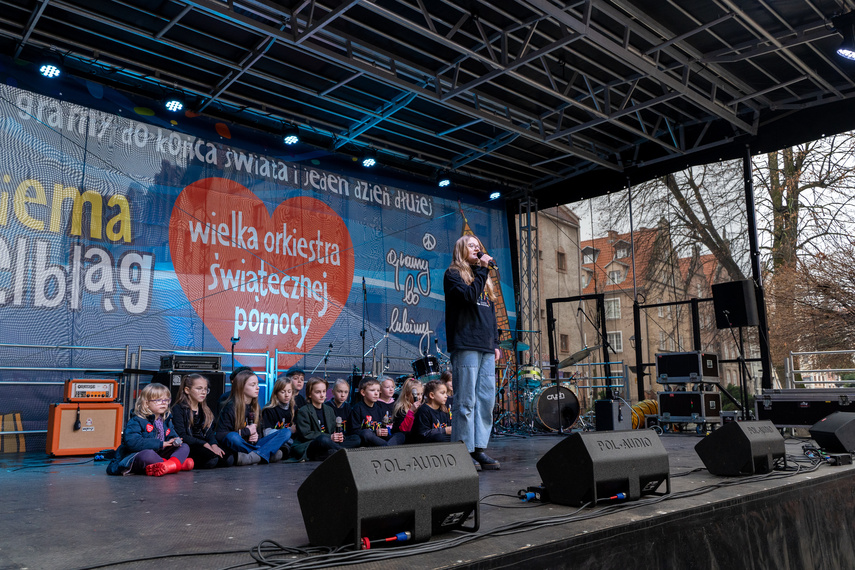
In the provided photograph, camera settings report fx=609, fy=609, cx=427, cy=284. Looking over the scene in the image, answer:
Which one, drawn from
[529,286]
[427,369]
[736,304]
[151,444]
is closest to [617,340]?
[529,286]

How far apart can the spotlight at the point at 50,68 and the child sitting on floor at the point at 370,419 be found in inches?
180

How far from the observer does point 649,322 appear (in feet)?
30.2

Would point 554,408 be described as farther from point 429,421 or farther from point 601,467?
point 601,467

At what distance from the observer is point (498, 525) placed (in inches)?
74.6

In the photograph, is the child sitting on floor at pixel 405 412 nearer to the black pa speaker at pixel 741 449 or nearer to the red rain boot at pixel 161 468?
the red rain boot at pixel 161 468

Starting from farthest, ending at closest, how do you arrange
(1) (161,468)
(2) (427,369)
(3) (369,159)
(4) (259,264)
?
(3) (369,159)
(4) (259,264)
(2) (427,369)
(1) (161,468)

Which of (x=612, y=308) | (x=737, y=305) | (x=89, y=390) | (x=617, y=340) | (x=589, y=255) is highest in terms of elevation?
(x=589, y=255)

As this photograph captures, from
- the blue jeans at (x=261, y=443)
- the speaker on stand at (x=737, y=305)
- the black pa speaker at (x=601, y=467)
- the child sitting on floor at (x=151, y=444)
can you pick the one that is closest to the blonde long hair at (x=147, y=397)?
the child sitting on floor at (x=151, y=444)

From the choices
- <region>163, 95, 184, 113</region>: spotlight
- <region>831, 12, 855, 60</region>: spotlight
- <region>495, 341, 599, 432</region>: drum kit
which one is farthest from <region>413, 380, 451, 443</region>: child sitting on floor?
<region>831, 12, 855, 60</region>: spotlight

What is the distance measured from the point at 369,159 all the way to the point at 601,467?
7.12m

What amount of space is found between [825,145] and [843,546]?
10.7 m

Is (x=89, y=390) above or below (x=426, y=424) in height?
above

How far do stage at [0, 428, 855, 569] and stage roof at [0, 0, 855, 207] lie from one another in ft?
Result: 14.2

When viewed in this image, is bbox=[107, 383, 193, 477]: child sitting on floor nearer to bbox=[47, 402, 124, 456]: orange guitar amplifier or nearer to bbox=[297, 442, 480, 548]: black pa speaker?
bbox=[47, 402, 124, 456]: orange guitar amplifier
